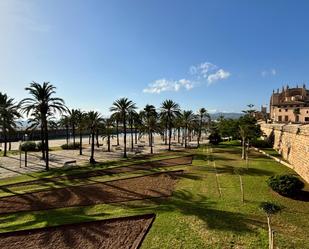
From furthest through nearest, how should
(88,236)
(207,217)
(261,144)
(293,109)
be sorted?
1. (293,109)
2. (261,144)
3. (207,217)
4. (88,236)

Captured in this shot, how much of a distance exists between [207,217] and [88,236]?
6747 mm

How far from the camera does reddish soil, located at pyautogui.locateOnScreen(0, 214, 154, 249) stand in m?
12.5

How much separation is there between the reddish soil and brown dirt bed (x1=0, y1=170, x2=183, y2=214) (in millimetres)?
4017

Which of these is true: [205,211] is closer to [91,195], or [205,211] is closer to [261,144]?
[91,195]

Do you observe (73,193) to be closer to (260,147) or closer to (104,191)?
(104,191)

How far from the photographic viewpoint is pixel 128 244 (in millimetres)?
12242

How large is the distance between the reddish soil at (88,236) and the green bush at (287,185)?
9779 millimetres

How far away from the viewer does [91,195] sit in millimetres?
20547

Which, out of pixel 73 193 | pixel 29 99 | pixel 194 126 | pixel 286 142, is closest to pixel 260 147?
pixel 286 142

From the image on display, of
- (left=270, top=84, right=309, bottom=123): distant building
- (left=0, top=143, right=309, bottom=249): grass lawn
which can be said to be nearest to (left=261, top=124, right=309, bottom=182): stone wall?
(left=0, top=143, right=309, bottom=249): grass lawn

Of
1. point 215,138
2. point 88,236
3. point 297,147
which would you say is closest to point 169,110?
point 215,138

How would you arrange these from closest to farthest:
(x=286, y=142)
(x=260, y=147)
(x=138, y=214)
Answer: (x=138, y=214) → (x=286, y=142) → (x=260, y=147)

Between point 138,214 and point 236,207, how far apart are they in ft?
20.5

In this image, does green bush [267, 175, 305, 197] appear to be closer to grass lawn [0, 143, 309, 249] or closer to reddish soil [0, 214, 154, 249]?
grass lawn [0, 143, 309, 249]
